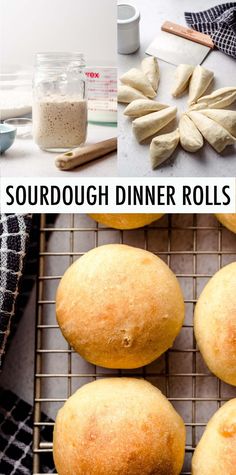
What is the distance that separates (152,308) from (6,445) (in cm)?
30

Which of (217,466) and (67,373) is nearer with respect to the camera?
(217,466)

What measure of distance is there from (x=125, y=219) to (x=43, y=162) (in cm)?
15

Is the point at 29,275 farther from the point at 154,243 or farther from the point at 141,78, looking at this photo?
the point at 141,78

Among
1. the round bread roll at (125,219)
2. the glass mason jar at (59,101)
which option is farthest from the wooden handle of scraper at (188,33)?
the round bread roll at (125,219)

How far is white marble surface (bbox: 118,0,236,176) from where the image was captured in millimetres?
885

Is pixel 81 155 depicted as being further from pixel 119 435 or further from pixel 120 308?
pixel 119 435

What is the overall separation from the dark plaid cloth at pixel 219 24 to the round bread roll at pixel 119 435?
47 centimetres

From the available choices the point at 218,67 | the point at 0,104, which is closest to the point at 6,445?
the point at 0,104

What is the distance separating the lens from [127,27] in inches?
33.9

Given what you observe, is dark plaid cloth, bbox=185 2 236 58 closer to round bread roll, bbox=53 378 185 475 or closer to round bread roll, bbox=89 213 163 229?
round bread roll, bbox=89 213 163 229

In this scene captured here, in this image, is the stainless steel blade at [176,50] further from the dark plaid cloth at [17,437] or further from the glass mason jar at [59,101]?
the dark plaid cloth at [17,437]

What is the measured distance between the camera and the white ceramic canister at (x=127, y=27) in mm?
857

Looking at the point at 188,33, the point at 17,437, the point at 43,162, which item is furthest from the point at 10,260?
the point at 188,33

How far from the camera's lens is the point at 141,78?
0.89m
